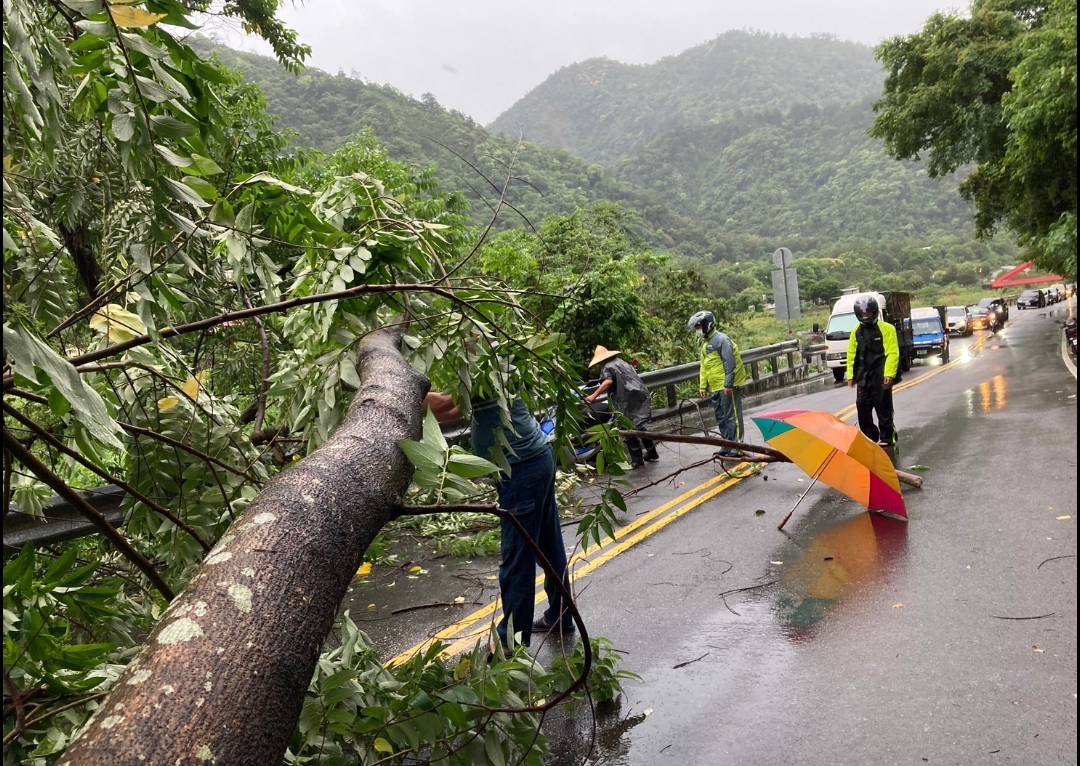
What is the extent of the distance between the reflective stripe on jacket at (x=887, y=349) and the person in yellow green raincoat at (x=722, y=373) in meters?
1.46

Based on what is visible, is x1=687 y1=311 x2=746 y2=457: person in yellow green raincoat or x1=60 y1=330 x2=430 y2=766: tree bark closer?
x1=60 y1=330 x2=430 y2=766: tree bark

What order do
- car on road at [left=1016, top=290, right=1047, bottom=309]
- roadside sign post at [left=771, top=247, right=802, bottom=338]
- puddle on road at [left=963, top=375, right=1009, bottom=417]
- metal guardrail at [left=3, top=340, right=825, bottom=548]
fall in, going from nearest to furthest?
1. metal guardrail at [left=3, top=340, right=825, bottom=548]
2. puddle on road at [left=963, top=375, right=1009, bottom=417]
3. roadside sign post at [left=771, top=247, right=802, bottom=338]
4. car on road at [left=1016, top=290, right=1047, bottom=309]

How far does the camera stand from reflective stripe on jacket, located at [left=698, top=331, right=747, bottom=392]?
30.5 feet

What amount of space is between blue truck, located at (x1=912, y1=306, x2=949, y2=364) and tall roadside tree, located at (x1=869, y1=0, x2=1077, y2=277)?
355cm

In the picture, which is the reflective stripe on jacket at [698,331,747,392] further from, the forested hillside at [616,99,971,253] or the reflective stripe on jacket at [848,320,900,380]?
the forested hillside at [616,99,971,253]

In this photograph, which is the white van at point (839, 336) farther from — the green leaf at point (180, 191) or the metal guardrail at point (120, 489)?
the green leaf at point (180, 191)

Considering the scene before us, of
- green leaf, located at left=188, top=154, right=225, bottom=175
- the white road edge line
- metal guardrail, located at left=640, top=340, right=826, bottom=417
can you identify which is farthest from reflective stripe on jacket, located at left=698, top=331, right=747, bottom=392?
the white road edge line

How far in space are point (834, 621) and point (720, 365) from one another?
17.4ft

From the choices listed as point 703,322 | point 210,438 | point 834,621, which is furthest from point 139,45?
point 703,322

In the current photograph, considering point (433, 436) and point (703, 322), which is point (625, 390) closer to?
point (703, 322)

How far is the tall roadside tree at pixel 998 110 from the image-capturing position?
13242 millimetres

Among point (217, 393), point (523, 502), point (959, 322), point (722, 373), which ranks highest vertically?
point (217, 393)

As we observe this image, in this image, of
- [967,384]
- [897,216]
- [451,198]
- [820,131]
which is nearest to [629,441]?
[451,198]

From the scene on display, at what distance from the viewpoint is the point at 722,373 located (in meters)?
9.39
